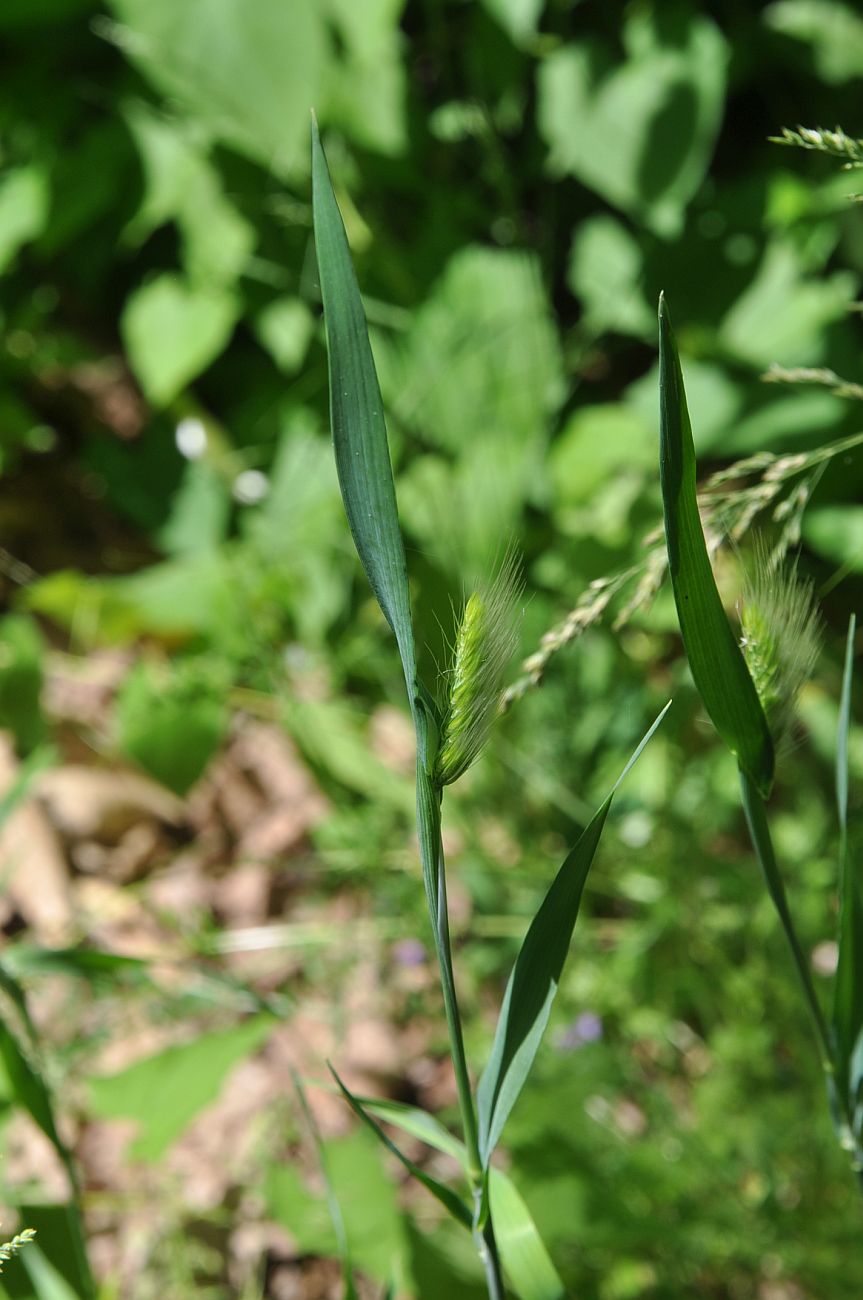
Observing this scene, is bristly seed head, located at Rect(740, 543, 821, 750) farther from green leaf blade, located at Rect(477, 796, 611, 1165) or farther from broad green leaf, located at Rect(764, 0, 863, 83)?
broad green leaf, located at Rect(764, 0, 863, 83)

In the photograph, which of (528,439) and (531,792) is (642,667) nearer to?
(531,792)

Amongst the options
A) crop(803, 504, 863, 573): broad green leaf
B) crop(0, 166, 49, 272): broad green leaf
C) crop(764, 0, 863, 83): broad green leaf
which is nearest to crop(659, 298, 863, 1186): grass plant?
crop(803, 504, 863, 573): broad green leaf

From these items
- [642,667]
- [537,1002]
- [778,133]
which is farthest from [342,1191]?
[778,133]

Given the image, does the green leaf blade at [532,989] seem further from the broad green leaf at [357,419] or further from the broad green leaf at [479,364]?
the broad green leaf at [479,364]

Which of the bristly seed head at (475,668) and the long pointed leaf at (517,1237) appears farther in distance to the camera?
the long pointed leaf at (517,1237)

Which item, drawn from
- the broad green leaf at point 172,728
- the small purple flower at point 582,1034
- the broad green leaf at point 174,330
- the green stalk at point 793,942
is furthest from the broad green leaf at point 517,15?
the green stalk at point 793,942

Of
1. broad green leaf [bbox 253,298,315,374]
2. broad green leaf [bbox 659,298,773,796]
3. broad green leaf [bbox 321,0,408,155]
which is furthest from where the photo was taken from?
broad green leaf [bbox 253,298,315,374]

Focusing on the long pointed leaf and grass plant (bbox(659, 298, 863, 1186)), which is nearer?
grass plant (bbox(659, 298, 863, 1186))

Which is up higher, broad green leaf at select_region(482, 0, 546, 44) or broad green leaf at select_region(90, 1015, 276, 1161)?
broad green leaf at select_region(482, 0, 546, 44)
